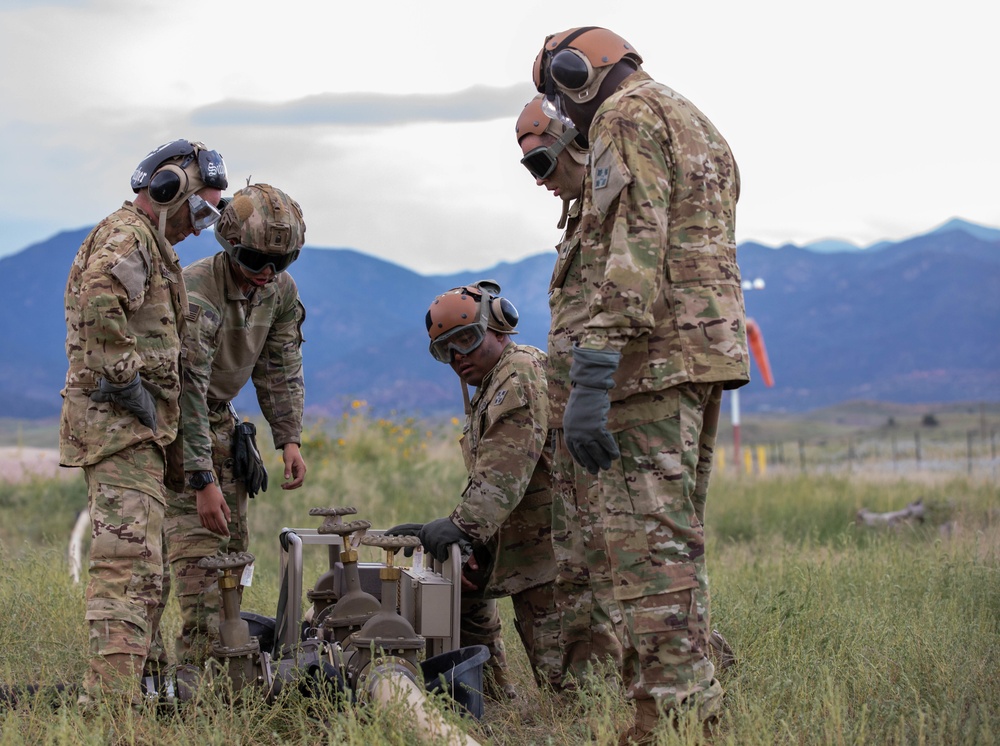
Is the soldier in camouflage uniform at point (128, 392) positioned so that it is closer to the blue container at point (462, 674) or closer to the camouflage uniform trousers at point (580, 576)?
the blue container at point (462, 674)

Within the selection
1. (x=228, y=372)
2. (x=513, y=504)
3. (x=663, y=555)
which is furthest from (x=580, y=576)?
(x=228, y=372)

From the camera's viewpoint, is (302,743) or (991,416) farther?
(991,416)

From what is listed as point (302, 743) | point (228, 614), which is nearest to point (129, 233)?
point (228, 614)

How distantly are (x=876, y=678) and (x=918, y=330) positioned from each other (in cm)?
16399

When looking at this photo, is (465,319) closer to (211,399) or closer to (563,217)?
(563,217)

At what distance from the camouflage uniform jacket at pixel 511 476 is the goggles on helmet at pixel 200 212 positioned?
58.6 inches

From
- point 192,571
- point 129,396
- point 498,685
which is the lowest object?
point 498,685

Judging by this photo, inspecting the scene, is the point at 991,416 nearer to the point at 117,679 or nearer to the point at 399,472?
the point at 399,472

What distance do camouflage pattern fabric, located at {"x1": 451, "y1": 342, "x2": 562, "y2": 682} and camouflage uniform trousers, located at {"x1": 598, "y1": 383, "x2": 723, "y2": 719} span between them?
1.13 meters

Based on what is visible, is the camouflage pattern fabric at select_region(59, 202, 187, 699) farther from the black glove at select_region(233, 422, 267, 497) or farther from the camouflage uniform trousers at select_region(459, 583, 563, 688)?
the camouflage uniform trousers at select_region(459, 583, 563, 688)

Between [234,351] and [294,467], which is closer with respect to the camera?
[234,351]

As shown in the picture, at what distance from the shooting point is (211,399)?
5.96 metres

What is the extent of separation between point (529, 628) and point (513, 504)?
2.54ft

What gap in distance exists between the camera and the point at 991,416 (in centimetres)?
9619
